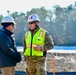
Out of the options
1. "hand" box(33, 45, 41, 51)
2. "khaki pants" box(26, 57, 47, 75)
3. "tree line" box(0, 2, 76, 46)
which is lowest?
"tree line" box(0, 2, 76, 46)

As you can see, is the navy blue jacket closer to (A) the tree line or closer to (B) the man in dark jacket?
(B) the man in dark jacket

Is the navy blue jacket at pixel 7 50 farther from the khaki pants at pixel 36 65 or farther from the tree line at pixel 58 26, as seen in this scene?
the tree line at pixel 58 26

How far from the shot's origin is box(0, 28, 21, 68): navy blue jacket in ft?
15.0

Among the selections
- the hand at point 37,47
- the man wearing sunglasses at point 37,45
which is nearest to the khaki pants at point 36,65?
the man wearing sunglasses at point 37,45

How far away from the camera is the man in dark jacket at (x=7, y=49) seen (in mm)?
4594

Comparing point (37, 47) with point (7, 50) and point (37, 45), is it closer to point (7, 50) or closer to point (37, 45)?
point (37, 45)

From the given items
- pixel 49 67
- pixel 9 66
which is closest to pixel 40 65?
pixel 9 66

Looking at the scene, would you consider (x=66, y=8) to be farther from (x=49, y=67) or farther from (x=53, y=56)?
(x=49, y=67)

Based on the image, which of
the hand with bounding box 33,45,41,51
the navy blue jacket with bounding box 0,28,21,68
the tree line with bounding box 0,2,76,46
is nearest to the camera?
the navy blue jacket with bounding box 0,28,21,68

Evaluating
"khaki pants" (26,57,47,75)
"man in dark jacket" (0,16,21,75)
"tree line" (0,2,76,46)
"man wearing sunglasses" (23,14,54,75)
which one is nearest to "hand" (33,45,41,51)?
"man wearing sunglasses" (23,14,54,75)

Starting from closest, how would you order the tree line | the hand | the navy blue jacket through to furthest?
the navy blue jacket
the hand
the tree line

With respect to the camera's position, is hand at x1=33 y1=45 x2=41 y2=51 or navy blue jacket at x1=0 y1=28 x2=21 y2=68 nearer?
navy blue jacket at x1=0 y1=28 x2=21 y2=68

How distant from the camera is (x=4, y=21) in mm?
4750

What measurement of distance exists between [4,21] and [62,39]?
38296 mm
